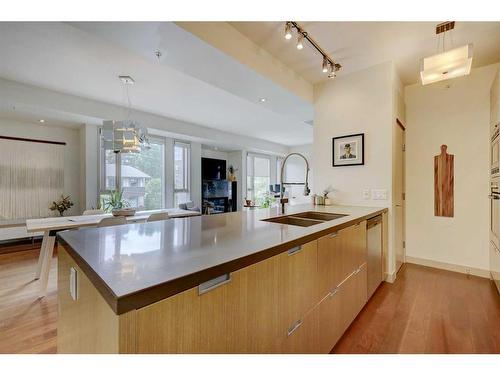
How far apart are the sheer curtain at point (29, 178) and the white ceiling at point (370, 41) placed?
4.77m

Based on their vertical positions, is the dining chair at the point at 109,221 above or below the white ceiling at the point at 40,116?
below

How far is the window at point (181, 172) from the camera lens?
6.13m

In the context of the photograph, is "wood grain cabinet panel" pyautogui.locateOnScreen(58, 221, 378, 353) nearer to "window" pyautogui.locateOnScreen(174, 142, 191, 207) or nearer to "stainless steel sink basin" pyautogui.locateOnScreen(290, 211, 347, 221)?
"stainless steel sink basin" pyautogui.locateOnScreen(290, 211, 347, 221)

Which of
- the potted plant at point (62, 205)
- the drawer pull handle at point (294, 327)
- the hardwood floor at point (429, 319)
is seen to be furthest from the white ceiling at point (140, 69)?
the hardwood floor at point (429, 319)

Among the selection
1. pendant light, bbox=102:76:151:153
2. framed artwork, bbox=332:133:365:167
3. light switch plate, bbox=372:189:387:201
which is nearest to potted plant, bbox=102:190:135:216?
pendant light, bbox=102:76:151:153

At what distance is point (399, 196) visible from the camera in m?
2.99

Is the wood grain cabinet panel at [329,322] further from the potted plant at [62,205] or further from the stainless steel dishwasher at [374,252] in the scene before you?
the potted plant at [62,205]

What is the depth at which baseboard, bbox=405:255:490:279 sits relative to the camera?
280cm

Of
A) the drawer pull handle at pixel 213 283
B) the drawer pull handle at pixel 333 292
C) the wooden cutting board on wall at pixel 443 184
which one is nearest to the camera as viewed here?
the drawer pull handle at pixel 213 283

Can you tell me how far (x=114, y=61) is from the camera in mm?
2775
